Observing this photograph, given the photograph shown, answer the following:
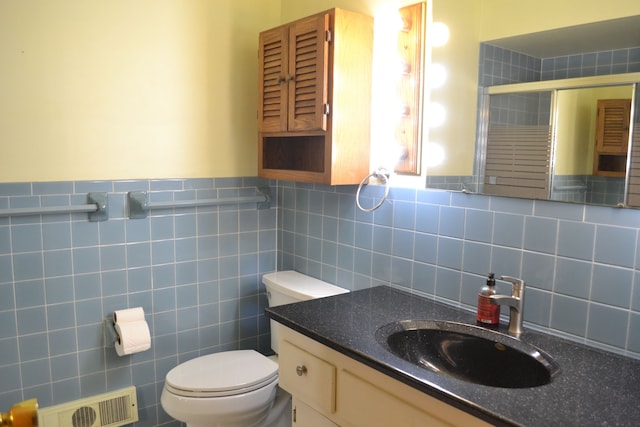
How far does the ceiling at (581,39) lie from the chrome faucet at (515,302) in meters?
0.65

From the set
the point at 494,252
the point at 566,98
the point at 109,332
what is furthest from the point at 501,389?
the point at 109,332

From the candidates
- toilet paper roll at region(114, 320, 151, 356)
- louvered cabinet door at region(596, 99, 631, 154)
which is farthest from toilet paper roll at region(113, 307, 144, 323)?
louvered cabinet door at region(596, 99, 631, 154)

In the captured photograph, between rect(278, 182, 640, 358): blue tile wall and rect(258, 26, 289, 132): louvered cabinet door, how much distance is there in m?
0.37

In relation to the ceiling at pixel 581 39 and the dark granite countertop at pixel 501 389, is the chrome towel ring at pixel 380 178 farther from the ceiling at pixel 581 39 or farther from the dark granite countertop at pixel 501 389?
the ceiling at pixel 581 39

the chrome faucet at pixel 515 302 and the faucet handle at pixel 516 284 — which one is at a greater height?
the faucet handle at pixel 516 284

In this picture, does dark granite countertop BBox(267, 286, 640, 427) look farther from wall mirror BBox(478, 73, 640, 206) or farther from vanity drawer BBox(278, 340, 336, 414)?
wall mirror BBox(478, 73, 640, 206)

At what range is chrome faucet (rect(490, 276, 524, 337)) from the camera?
149 cm

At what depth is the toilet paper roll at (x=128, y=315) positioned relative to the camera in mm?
A: 2129

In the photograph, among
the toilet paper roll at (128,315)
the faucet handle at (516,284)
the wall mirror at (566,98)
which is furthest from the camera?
the toilet paper roll at (128,315)

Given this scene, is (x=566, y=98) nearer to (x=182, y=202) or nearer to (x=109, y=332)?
(x=182, y=202)

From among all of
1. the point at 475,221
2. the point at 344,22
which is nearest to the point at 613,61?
the point at 475,221

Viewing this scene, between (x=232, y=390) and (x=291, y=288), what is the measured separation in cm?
50

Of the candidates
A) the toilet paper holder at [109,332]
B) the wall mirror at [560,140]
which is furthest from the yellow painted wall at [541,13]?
the toilet paper holder at [109,332]

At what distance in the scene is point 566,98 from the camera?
1.44 m
